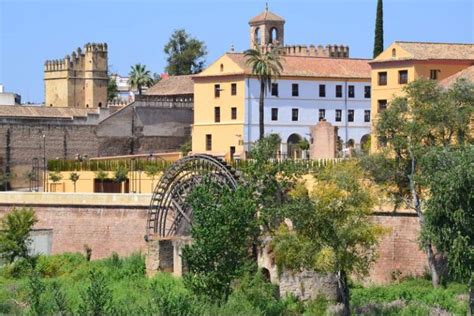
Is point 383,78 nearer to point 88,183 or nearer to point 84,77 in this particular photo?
point 88,183

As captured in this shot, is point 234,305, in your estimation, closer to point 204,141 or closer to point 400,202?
point 400,202

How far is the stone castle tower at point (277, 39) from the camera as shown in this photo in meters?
86.1

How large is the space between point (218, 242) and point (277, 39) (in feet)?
151

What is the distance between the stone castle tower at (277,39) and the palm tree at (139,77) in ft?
32.4

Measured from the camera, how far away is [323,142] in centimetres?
6359

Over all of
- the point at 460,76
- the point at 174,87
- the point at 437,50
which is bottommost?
the point at 460,76

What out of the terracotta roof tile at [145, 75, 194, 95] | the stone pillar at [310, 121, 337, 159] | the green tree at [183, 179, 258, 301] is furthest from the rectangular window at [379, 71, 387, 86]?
the terracotta roof tile at [145, 75, 194, 95]

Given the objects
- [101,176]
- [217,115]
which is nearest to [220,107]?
[217,115]

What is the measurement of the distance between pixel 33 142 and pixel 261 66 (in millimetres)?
13722

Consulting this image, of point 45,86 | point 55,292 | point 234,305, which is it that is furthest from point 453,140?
point 45,86

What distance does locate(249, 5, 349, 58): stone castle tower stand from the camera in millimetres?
86062

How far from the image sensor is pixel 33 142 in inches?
2918

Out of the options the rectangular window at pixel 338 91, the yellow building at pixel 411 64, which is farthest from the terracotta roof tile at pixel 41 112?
the yellow building at pixel 411 64

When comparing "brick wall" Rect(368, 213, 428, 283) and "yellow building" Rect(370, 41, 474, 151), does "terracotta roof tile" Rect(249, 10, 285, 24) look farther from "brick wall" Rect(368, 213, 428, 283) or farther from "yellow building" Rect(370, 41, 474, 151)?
"brick wall" Rect(368, 213, 428, 283)
